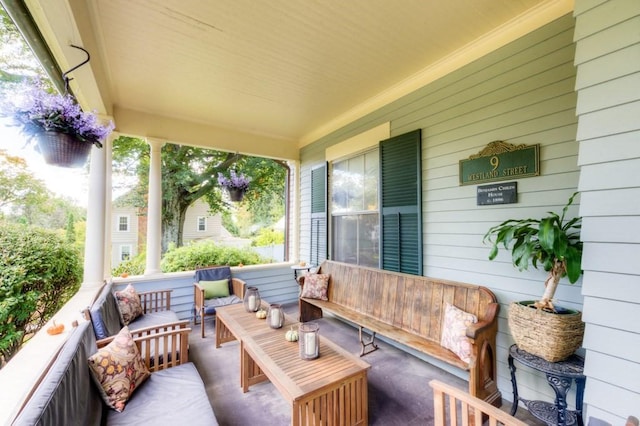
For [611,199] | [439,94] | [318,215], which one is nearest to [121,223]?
[318,215]

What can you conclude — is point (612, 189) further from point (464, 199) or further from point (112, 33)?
point (112, 33)

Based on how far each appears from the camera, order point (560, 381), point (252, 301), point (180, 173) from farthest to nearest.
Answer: point (180, 173) → point (252, 301) → point (560, 381)

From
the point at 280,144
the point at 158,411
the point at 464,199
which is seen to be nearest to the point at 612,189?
the point at 464,199

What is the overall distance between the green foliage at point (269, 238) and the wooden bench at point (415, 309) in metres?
5.94

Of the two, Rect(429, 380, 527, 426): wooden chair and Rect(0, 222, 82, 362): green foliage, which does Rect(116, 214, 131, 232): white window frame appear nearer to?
Rect(0, 222, 82, 362): green foliage

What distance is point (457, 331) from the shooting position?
7.56ft

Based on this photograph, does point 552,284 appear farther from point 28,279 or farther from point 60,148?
point 28,279

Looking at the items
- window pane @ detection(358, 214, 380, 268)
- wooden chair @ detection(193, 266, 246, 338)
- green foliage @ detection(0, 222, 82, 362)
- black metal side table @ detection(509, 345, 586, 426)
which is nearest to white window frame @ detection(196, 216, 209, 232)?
wooden chair @ detection(193, 266, 246, 338)

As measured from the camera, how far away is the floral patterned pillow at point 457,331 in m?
2.20

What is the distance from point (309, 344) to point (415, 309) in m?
1.30

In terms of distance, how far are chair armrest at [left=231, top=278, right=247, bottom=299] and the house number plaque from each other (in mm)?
3137

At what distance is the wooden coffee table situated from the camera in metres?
1.69

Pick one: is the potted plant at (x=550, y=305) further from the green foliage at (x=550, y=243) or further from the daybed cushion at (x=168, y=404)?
the daybed cushion at (x=168, y=404)

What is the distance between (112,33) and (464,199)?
138 inches
